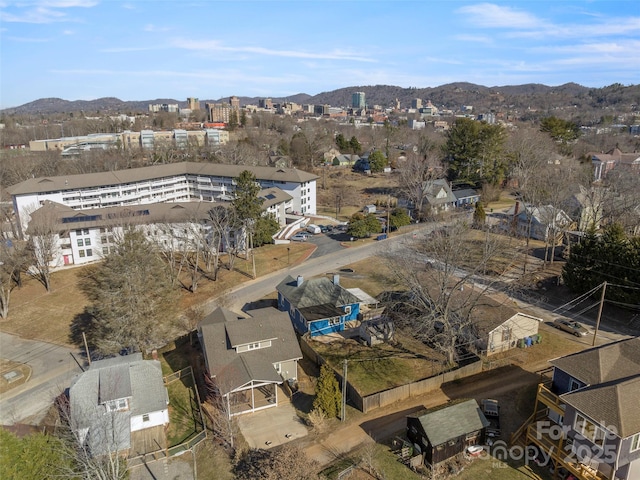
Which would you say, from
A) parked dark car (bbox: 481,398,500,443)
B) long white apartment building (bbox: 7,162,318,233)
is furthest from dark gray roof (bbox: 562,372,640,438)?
long white apartment building (bbox: 7,162,318,233)

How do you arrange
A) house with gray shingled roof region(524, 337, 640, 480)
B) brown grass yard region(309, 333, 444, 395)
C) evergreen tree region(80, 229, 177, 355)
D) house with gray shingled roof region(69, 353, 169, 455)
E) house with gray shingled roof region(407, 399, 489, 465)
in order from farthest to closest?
evergreen tree region(80, 229, 177, 355), brown grass yard region(309, 333, 444, 395), house with gray shingled roof region(69, 353, 169, 455), house with gray shingled roof region(407, 399, 489, 465), house with gray shingled roof region(524, 337, 640, 480)

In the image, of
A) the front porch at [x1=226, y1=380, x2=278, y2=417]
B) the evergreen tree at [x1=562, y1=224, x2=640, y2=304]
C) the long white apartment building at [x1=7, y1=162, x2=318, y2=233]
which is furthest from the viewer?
the long white apartment building at [x1=7, y1=162, x2=318, y2=233]

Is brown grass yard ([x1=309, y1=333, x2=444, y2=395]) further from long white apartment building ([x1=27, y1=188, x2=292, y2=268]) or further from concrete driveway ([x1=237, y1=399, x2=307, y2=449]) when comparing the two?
long white apartment building ([x1=27, y1=188, x2=292, y2=268])

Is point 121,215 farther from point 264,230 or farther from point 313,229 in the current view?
point 313,229

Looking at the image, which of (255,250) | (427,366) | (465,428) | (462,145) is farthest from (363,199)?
(465,428)

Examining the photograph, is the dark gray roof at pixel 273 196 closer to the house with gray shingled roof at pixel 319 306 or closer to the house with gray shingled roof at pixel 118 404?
the house with gray shingled roof at pixel 319 306

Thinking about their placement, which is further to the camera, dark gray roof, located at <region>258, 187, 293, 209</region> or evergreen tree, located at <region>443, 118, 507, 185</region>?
evergreen tree, located at <region>443, 118, 507, 185</region>

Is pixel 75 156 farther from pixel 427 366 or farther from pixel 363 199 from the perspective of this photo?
pixel 427 366
